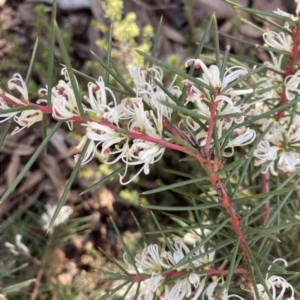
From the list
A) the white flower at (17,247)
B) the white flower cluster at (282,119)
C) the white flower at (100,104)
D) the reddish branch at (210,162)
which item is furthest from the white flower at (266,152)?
the white flower at (17,247)

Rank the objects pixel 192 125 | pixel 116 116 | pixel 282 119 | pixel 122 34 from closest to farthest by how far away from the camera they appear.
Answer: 1. pixel 116 116
2. pixel 192 125
3. pixel 282 119
4. pixel 122 34

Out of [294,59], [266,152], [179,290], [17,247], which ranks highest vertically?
[294,59]

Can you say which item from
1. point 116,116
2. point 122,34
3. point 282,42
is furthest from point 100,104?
point 122,34

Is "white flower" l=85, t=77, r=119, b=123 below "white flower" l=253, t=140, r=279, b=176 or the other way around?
the other way around

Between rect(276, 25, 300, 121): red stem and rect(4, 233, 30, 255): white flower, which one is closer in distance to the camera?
rect(276, 25, 300, 121): red stem

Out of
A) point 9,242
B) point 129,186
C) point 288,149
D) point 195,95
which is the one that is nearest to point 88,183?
point 129,186

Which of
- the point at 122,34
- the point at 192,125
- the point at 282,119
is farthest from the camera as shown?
the point at 122,34

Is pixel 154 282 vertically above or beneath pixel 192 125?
beneath

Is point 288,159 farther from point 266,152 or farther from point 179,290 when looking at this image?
point 179,290

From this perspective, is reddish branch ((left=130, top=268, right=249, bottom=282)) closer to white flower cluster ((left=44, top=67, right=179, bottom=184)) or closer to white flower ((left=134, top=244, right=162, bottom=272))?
white flower ((left=134, top=244, right=162, bottom=272))

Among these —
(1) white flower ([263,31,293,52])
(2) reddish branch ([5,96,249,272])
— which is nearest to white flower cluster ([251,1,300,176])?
(1) white flower ([263,31,293,52])

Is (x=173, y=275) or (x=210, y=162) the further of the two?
(x=173, y=275)
